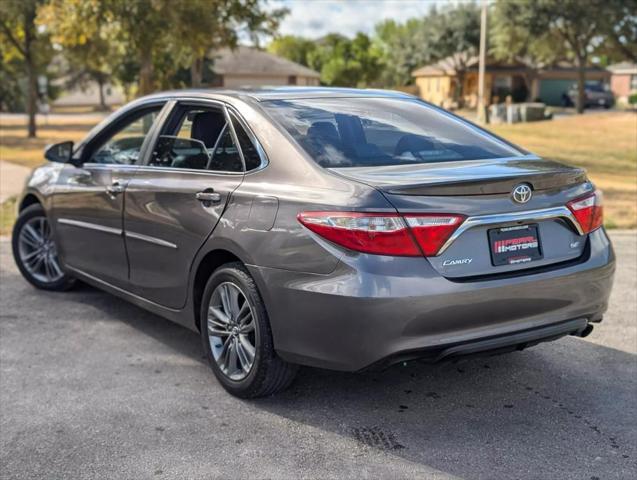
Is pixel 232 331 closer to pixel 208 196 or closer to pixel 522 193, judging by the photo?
pixel 208 196

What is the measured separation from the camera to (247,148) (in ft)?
14.3

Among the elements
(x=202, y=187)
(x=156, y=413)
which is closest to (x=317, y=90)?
(x=202, y=187)

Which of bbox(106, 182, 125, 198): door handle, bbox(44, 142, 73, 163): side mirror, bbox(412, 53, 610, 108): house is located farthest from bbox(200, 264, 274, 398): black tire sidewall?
bbox(412, 53, 610, 108): house

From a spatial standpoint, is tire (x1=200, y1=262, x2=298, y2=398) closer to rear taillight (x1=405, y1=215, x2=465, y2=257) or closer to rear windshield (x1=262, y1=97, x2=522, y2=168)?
rear windshield (x1=262, y1=97, x2=522, y2=168)

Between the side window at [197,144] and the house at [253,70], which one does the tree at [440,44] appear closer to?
the house at [253,70]

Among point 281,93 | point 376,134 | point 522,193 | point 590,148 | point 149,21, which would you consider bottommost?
point 590,148

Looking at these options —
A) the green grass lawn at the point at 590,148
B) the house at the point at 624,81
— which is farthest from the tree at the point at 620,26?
the house at the point at 624,81

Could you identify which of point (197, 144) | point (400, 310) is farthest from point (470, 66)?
Result: point (400, 310)

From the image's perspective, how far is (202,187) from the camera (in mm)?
4492

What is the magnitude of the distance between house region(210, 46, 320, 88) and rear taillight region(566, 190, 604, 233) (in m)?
57.8

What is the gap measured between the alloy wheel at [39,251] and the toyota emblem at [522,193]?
4020mm

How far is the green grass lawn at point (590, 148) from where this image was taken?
11.9m

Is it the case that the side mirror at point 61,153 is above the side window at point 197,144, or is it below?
below

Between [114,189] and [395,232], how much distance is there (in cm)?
244
